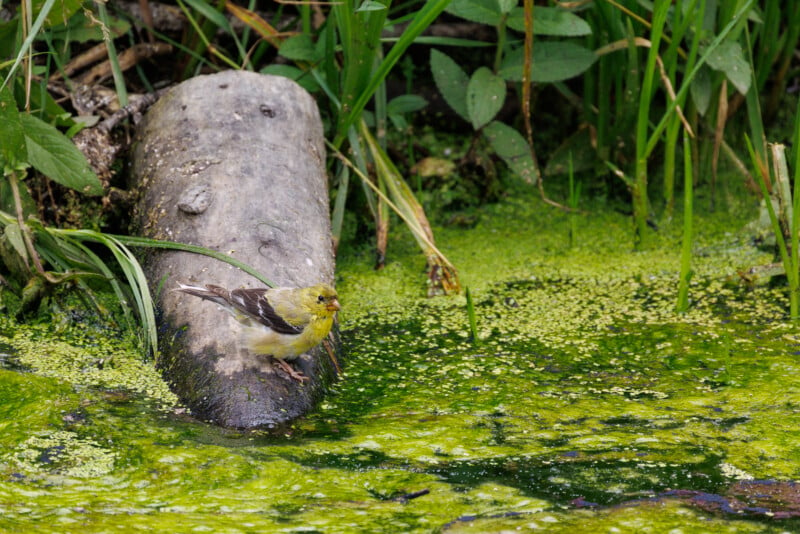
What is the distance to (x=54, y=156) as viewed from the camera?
348cm

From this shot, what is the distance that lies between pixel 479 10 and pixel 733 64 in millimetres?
1123

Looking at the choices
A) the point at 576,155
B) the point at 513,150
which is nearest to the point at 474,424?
the point at 513,150

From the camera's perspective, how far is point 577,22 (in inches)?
164

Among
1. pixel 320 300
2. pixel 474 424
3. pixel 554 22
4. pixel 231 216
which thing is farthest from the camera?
pixel 554 22

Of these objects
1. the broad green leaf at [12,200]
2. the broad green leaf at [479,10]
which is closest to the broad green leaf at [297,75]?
the broad green leaf at [479,10]

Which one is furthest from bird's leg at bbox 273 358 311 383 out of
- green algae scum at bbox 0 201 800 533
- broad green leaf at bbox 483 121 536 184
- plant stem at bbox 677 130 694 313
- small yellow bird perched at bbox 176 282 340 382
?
broad green leaf at bbox 483 121 536 184

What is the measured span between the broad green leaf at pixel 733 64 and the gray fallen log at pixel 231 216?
1731 mm

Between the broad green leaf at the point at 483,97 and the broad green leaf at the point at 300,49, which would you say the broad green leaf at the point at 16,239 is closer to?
the broad green leaf at the point at 300,49

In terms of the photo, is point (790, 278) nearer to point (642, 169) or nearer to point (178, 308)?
point (642, 169)

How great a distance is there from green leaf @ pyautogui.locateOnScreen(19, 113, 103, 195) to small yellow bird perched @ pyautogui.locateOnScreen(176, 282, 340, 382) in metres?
0.73

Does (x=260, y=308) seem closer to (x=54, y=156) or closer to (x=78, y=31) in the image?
(x=54, y=156)

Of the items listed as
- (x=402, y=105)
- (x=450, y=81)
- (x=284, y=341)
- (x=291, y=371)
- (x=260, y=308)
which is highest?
(x=450, y=81)

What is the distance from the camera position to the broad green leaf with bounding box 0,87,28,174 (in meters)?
3.20

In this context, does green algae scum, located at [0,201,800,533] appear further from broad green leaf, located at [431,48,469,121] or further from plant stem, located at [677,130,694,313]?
broad green leaf, located at [431,48,469,121]
